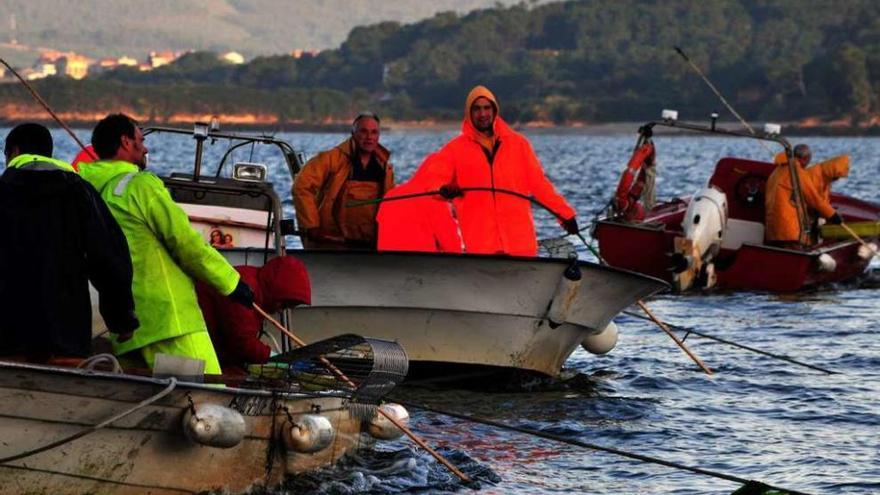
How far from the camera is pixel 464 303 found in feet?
44.6

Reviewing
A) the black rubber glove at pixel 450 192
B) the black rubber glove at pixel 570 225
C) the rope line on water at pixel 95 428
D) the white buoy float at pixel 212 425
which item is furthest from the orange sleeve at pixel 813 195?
the rope line on water at pixel 95 428

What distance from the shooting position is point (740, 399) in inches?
581

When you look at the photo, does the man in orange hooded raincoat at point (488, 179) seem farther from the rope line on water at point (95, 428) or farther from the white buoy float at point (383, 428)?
the rope line on water at point (95, 428)

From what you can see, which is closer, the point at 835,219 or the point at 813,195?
the point at 813,195

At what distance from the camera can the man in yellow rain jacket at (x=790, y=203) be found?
22125 mm

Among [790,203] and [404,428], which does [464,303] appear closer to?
[404,428]

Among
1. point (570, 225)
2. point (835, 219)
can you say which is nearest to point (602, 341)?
point (570, 225)

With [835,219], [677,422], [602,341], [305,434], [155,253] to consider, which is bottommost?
[677,422]

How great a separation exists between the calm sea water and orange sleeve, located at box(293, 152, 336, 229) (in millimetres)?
1685

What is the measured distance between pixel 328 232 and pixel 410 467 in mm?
3890

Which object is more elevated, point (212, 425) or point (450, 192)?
point (450, 192)

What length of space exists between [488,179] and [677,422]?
2.26m

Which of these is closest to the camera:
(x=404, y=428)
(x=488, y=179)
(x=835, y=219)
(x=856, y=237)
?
(x=404, y=428)

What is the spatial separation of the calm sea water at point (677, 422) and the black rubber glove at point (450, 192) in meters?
1.50
